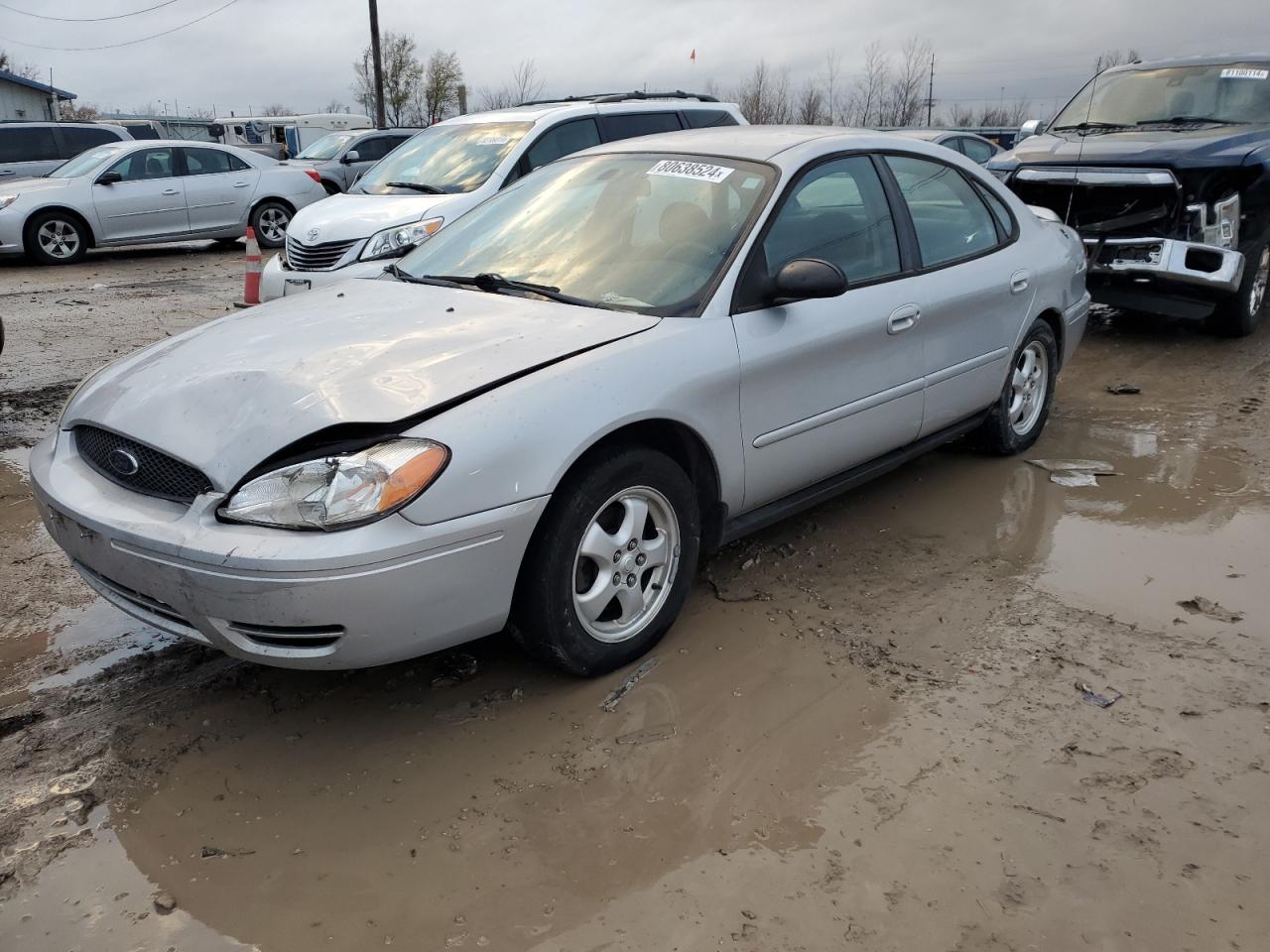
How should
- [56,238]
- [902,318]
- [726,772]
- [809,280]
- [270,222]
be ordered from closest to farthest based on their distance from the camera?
[726,772] < [809,280] < [902,318] < [56,238] < [270,222]

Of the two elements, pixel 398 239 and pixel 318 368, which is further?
pixel 398 239

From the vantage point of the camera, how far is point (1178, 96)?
28.2 ft

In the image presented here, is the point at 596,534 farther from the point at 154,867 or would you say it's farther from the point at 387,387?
the point at 154,867

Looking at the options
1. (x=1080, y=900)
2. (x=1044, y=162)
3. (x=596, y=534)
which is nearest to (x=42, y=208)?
(x=1044, y=162)

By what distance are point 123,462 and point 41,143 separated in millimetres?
15855

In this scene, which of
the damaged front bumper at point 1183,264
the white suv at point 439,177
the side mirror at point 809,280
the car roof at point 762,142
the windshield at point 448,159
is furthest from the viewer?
the windshield at point 448,159

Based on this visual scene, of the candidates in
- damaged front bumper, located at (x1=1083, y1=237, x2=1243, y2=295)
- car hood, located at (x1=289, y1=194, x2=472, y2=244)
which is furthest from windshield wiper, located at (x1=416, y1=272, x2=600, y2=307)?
damaged front bumper, located at (x1=1083, y1=237, x2=1243, y2=295)

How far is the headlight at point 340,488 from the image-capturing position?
2.62 meters

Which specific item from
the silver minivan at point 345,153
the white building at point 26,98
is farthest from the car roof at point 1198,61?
the white building at point 26,98

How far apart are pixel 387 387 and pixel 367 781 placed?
108cm

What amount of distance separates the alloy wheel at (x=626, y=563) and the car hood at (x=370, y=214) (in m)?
5.24

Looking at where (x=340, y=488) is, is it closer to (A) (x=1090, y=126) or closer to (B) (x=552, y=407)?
(B) (x=552, y=407)

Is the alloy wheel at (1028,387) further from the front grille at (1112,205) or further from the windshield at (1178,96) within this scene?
the windshield at (1178,96)

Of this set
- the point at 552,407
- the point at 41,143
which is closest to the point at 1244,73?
the point at 552,407
